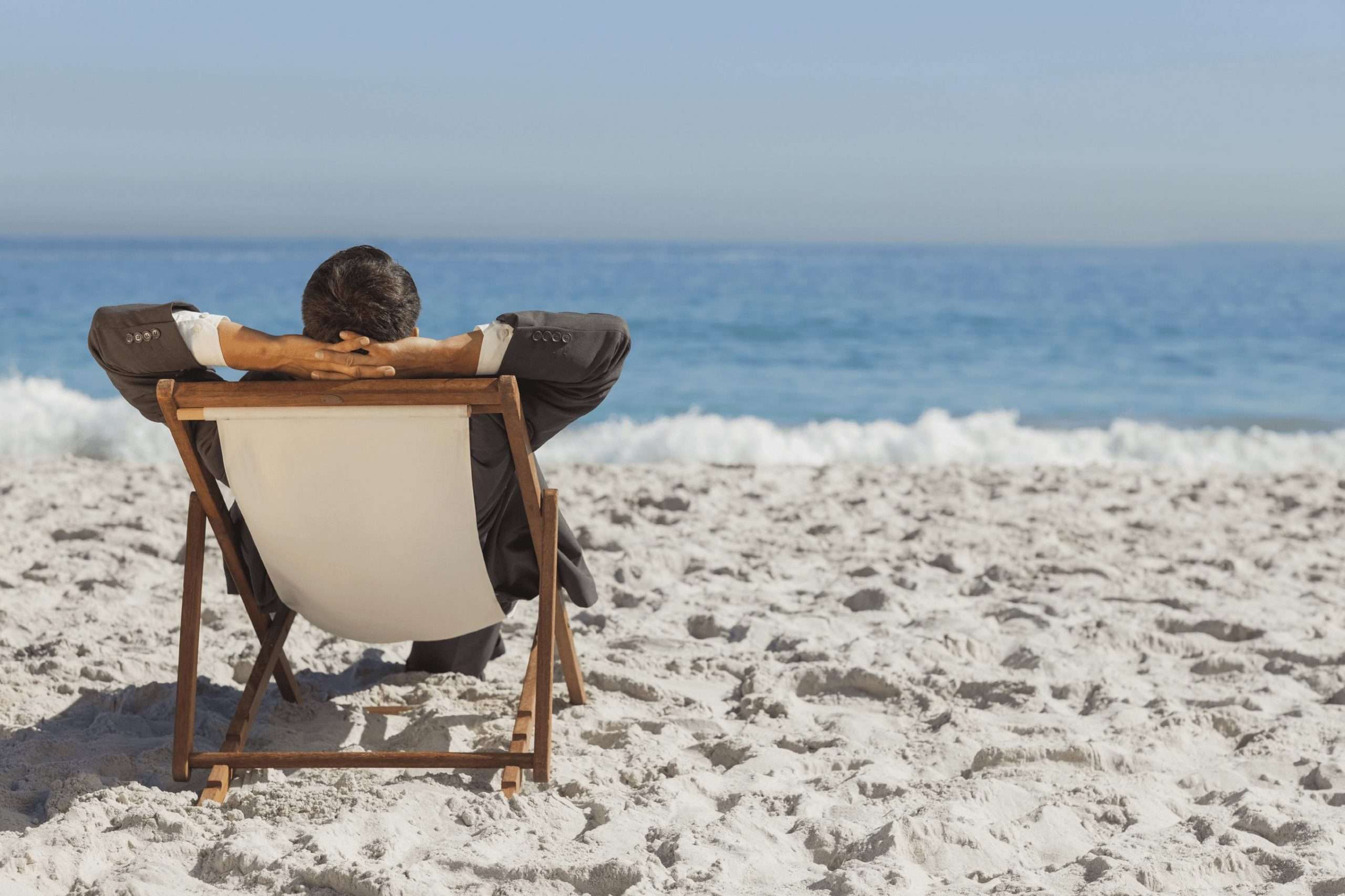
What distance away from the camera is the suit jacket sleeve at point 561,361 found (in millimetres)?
2299

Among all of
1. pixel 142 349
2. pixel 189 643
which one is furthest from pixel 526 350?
pixel 189 643

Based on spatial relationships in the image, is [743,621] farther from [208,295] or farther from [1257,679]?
[208,295]

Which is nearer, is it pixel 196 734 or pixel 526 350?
pixel 526 350

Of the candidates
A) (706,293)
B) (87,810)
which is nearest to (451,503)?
(87,810)

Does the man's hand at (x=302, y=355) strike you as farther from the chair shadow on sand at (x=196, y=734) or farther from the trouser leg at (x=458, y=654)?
the trouser leg at (x=458, y=654)

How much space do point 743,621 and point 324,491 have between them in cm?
174

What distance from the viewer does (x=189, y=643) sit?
8.18 ft

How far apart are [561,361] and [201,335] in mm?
692

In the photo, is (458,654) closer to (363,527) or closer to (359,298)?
(363,527)

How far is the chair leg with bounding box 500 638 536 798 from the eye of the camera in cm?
244

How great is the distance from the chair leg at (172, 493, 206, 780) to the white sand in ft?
0.29

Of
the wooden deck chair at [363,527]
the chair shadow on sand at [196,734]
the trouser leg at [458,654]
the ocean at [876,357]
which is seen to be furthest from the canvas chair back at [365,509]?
the ocean at [876,357]

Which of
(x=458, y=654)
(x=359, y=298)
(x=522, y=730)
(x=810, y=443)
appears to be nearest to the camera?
(x=359, y=298)

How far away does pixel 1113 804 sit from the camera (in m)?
2.46
